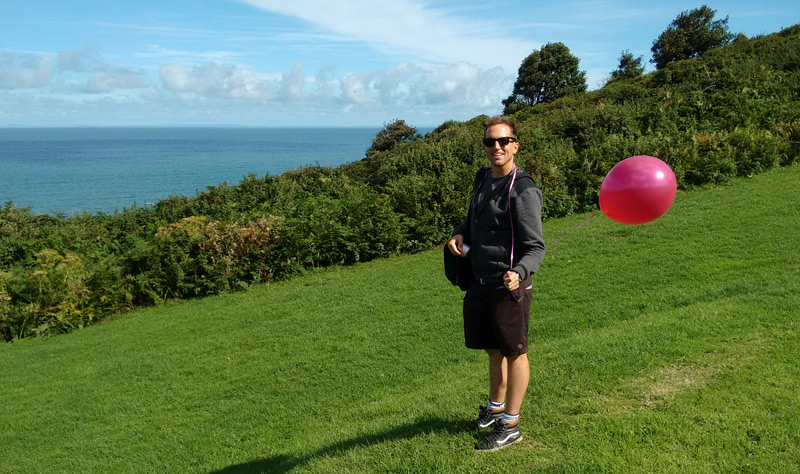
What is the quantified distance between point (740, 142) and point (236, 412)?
14.0m

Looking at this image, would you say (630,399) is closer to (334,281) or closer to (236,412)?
(236,412)

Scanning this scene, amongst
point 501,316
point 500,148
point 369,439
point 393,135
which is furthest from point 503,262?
point 393,135

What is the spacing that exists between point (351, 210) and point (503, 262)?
9.45 m

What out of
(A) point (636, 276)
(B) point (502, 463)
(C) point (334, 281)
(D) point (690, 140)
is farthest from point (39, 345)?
(D) point (690, 140)

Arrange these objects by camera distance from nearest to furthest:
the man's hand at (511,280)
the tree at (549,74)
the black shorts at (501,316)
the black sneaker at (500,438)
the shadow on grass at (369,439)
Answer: the man's hand at (511,280) < the black shorts at (501,316) < the black sneaker at (500,438) < the shadow on grass at (369,439) < the tree at (549,74)

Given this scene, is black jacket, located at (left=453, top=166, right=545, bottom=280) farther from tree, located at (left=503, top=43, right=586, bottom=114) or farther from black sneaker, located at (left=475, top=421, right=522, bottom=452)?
tree, located at (left=503, top=43, right=586, bottom=114)

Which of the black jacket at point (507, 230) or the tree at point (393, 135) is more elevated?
the tree at point (393, 135)

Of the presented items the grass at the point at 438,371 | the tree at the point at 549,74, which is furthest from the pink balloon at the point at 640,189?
the tree at the point at 549,74

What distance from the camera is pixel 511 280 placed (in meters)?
3.19

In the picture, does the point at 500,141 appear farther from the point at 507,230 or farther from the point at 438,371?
the point at 438,371

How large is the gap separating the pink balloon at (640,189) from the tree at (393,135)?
25.6 m

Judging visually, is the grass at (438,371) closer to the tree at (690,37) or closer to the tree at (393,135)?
the tree at (393,135)

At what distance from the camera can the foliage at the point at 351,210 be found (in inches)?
442

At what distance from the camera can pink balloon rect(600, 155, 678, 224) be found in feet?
12.1
